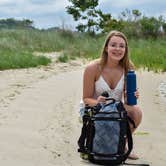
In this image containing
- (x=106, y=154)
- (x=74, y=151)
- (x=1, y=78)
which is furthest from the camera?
(x=1, y=78)

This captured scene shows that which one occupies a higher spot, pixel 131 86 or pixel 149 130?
pixel 131 86

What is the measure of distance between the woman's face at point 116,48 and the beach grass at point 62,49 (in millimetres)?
8376

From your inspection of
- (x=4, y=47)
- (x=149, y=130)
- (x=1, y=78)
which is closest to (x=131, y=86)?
(x=149, y=130)

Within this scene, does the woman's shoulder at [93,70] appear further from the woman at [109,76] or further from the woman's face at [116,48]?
the woman's face at [116,48]

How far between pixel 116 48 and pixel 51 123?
1.53 metres

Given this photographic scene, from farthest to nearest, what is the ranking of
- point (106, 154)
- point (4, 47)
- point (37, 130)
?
point (4, 47) < point (37, 130) < point (106, 154)

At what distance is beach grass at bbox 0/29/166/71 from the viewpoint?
14.5 m

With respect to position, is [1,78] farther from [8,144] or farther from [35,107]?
[8,144]

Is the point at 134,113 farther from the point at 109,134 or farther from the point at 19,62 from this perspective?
the point at 19,62

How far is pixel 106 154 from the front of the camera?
470 centimetres

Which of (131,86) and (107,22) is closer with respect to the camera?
(131,86)

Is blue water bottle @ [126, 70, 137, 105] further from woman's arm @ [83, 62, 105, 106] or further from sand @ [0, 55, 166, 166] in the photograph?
sand @ [0, 55, 166, 166]

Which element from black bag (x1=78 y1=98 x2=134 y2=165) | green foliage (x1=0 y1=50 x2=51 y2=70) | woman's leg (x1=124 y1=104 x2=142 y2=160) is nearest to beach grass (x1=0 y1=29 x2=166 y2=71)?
green foliage (x1=0 y1=50 x2=51 y2=70)

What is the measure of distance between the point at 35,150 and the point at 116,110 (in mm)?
795
